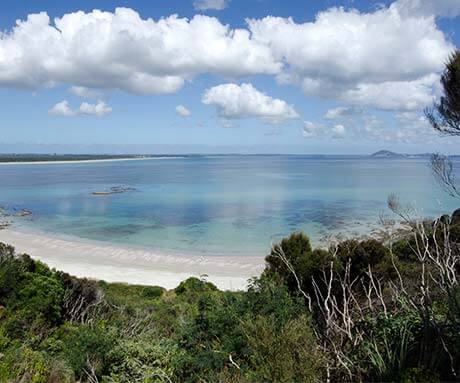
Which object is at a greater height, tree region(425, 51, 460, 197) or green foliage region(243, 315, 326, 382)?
tree region(425, 51, 460, 197)

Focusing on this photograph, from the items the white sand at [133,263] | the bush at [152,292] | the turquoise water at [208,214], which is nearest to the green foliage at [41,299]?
the bush at [152,292]

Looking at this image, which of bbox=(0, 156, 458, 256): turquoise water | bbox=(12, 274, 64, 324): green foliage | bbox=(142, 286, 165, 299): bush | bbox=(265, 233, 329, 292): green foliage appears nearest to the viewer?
bbox=(12, 274, 64, 324): green foliage

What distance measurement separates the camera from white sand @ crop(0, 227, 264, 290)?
80.1 feet

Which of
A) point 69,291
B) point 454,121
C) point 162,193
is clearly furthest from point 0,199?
point 454,121

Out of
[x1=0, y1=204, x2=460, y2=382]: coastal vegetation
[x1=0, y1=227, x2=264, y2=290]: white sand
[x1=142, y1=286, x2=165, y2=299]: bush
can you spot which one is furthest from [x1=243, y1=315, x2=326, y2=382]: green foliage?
[x1=0, y1=227, x2=264, y2=290]: white sand

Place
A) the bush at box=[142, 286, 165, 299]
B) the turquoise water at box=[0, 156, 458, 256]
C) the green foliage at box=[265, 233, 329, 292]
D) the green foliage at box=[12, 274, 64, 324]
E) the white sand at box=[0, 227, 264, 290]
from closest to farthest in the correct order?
the green foliage at box=[12, 274, 64, 324], the green foliage at box=[265, 233, 329, 292], the bush at box=[142, 286, 165, 299], the white sand at box=[0, 227, 264, 290], the turquoise water at box=[0, 156, 458, 256]

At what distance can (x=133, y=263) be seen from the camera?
2847cm

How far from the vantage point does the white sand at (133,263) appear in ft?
80.1

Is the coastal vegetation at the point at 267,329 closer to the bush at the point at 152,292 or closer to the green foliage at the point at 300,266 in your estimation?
the green foliage at the point at 300,266

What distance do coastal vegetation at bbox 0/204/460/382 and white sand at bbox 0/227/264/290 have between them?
724 centimetres

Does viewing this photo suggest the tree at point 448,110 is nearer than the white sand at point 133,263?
Yes

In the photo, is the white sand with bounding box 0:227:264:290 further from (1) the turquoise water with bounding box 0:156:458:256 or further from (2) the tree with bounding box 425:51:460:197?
(2) the tree with bounding box 425:51:460:197

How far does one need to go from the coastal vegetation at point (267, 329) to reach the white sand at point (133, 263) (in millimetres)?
7242

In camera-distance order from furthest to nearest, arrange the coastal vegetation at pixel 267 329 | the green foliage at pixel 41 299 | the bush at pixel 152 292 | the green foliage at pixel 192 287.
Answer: the green foliage at pixel 192 287
the bush at pixel 152 292
the green foliage at pixel 41 299
the coastal vegetation at pixel 267 329
